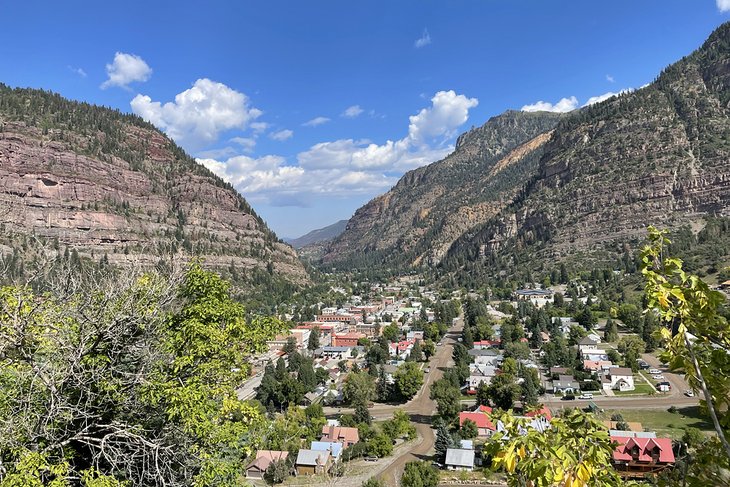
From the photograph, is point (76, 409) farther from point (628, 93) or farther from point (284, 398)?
point (628, 93)

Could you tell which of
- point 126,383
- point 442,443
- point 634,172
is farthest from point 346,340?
point 634,172

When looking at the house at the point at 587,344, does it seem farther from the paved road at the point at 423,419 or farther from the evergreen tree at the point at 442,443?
the evergreen tree at the point at 442,443

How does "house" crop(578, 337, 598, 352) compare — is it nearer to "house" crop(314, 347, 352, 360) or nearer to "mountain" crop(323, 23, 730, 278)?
"house" crop(314, 347, 352, 360)

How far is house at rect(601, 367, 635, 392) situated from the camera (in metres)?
49.6

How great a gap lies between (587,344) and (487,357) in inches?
610

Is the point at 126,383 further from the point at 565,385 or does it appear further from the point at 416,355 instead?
the point at 416,355

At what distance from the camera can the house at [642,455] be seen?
99.5ft

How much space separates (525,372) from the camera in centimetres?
4734

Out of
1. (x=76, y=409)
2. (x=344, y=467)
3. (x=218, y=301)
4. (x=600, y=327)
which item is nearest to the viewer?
(x=76, y=409)

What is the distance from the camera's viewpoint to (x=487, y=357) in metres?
61.5

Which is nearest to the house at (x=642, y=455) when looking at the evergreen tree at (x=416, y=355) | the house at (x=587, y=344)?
the house at (x=587, y=344)

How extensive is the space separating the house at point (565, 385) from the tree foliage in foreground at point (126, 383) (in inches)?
1944

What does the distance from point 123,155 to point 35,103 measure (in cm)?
2736

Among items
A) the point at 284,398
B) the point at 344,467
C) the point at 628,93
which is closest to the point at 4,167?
the point at 284,398
